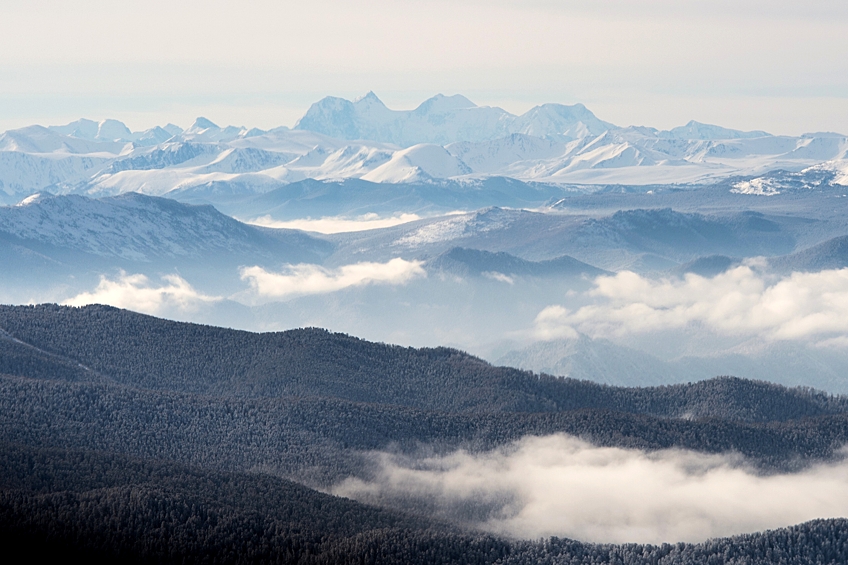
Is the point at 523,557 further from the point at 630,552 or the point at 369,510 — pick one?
the point at 369,510

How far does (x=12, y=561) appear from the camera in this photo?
138m

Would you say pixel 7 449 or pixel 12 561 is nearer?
pixel 12 561

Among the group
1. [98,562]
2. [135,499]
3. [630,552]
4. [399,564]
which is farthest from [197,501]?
[630,552]

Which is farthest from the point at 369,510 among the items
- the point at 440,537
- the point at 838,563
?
the point at 838,563

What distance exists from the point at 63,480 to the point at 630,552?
255 ft

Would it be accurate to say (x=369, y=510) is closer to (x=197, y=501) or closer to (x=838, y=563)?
(x=197, y=501)

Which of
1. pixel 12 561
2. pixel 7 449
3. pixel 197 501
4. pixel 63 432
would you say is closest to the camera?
pixel 12 561

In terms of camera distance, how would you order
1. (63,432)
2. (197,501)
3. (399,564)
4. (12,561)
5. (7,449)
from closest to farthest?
(12,561) → (399,564) → (197,501) → (7,449) → (63,432)

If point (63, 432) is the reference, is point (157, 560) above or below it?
below

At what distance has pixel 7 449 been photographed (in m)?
172

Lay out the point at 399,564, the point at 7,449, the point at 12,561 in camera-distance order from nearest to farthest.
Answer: the point at 12,561 → the point at 399,564 → the point at 7,449

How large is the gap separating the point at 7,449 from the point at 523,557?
2957 inches

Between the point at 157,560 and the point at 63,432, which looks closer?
the point at 157,560

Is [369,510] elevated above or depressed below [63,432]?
below
